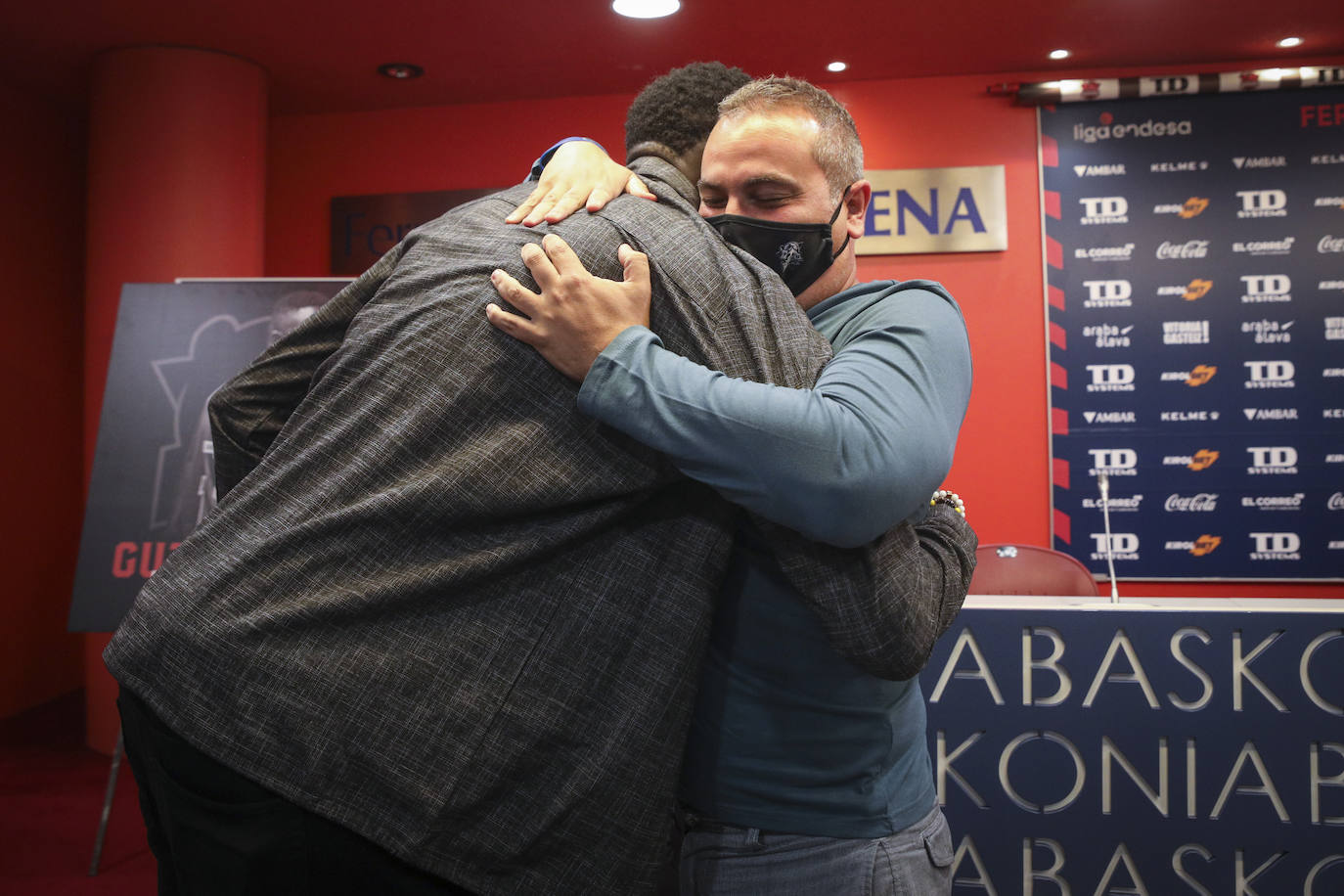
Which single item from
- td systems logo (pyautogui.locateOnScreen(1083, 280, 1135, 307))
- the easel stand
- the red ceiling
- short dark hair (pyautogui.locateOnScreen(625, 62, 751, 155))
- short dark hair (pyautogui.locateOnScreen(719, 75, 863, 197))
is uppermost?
the red ceiling

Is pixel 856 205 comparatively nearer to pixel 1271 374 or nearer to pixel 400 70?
pixel 400 70

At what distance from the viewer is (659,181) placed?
1040 mm

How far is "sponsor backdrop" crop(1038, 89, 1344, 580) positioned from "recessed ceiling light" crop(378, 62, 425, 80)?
2868 mm

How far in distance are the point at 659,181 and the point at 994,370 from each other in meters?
3.53

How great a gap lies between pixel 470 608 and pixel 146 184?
402cm

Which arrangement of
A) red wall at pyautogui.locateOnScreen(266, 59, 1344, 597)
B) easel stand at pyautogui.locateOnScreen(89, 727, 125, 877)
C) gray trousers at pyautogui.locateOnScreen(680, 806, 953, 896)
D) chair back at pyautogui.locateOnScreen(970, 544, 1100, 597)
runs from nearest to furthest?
1. gray trousers at pyautogui.locateOnScreen(680, 806, 953, 896)
2. easel stand at pyautogui.locateOnScreen(89, 727, 125, 877)
3. chair back at pyautogui.locateOnScreen(970, 544, 1100, 597)
4. red wall at pyautogui.locateOnScreen(266, 59, 1344, 597)

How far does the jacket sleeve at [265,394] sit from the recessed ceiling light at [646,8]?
2.91 metres

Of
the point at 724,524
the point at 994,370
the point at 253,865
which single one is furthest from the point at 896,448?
the point at 994,370

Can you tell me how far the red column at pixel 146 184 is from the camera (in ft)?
13.0

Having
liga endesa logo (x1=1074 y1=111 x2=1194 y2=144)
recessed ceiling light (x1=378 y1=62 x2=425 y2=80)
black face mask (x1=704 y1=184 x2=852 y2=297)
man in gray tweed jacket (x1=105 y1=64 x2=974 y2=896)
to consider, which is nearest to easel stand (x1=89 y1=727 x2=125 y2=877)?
man in gray tweed jacket (x1=105 y1=64 x2=974 y2=896)

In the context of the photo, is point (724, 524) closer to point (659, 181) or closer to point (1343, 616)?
point (659, 181)


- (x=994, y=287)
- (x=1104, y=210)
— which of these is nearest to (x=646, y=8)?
(x=994, y=287)

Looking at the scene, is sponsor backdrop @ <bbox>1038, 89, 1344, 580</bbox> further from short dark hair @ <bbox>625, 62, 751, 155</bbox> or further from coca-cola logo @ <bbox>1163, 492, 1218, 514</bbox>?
short dark hair @ <bbox>625, 62, 751, 155</bbox>

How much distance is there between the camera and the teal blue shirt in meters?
0.75
